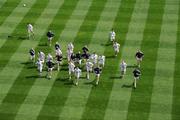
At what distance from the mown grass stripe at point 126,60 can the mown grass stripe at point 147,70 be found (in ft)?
1.53

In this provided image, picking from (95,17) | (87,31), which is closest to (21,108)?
(87,31)

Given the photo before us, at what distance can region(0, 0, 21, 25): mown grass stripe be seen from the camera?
48.8 meters

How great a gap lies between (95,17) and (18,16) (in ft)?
28.9

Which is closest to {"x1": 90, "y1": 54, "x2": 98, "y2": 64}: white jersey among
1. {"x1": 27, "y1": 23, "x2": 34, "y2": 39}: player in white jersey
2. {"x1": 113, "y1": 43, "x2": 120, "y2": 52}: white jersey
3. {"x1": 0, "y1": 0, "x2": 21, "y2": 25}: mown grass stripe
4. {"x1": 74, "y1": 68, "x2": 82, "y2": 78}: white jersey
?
{"x1": 74, "y1": 68, "x2": 82, "y2": 78}: white jersey

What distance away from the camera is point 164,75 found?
3697 centimetres

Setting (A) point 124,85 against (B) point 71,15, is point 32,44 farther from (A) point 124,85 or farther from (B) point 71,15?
(A) point 124,85

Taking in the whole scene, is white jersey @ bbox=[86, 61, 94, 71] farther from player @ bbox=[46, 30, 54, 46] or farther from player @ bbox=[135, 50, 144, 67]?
player @ bbox=[46, 30, 54, 46]

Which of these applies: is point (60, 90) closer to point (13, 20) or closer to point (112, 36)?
point (112, 36)

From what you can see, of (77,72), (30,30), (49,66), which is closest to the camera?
(77,72)

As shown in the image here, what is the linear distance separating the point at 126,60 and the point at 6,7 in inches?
738

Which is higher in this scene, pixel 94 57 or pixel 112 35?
pixel 112 35

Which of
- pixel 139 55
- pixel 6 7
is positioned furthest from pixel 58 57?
pixel 6 7

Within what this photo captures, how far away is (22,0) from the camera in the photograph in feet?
173

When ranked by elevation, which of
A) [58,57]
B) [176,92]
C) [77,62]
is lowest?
[176,92]
